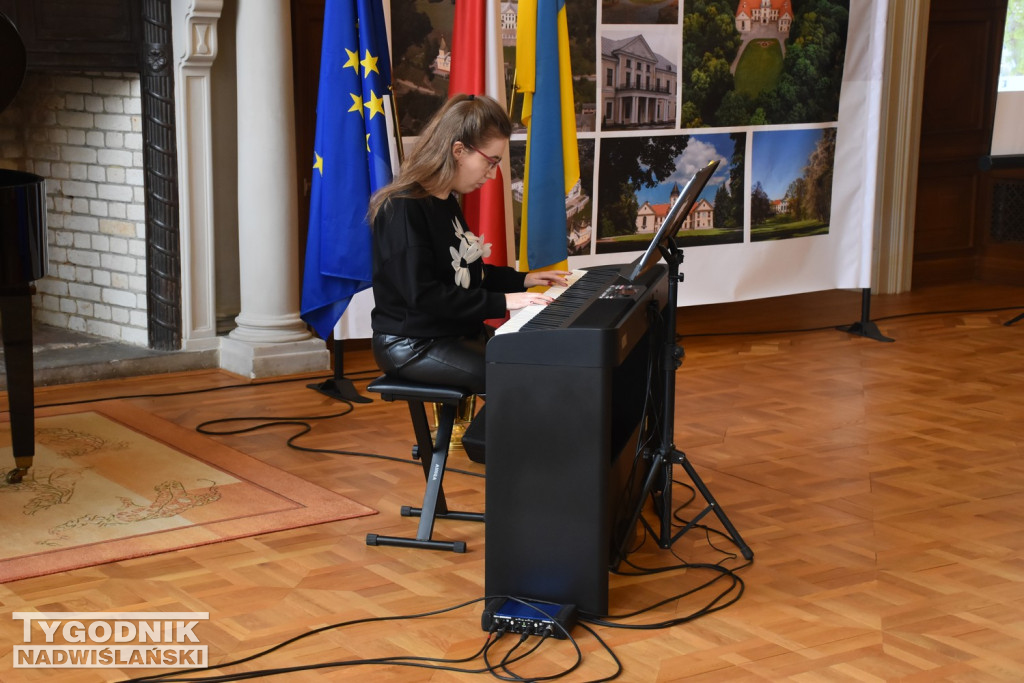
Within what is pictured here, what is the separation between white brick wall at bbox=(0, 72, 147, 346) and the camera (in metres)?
5.60

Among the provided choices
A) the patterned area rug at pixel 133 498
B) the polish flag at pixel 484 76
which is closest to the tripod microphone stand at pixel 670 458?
the patterned area rug at pixel 133 498

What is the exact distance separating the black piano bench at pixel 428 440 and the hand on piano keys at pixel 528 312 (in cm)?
35

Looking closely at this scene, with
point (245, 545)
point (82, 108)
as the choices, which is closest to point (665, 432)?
point (245, 545)

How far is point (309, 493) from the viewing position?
391cm

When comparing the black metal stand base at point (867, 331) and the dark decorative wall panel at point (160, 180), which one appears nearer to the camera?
the dark decorative wall panel at point (160, 180)

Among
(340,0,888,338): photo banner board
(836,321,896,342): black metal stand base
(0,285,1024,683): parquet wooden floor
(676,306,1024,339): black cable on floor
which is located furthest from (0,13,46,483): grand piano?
(836,321,896,342): black metal stand base

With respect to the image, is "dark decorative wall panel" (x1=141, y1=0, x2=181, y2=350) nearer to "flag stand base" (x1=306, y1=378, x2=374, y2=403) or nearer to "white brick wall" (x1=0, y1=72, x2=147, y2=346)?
"white brick wall" (x1=0, y1=72, x2=147, y2=346)

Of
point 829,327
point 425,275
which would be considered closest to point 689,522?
point 425,275

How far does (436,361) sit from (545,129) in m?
1.76

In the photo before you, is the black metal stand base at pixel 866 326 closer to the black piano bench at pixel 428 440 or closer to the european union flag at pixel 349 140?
the european union flag at pixel 349 140

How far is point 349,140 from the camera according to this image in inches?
185

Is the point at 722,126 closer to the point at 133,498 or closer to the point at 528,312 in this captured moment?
the point at 528,312

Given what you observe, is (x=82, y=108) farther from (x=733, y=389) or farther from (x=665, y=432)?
(x=665, y=432)

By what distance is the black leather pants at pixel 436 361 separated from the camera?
3307 millimetres
